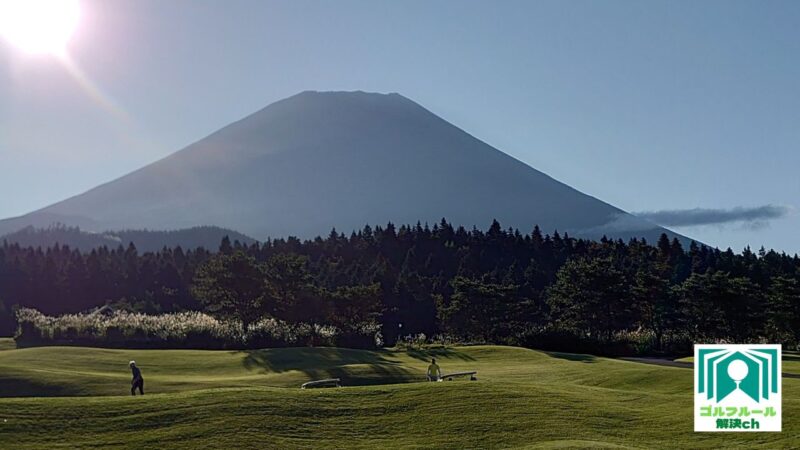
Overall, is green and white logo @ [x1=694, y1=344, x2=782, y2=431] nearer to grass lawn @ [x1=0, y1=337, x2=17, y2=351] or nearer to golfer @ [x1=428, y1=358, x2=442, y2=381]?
golfer @ [x1=428, y1=358, x2=442, y2=381]

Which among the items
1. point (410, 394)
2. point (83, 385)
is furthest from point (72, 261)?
point (410, 394)

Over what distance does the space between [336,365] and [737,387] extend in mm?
19566

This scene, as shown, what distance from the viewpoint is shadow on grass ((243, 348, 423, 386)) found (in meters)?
31.0

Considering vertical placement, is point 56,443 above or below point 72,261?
below

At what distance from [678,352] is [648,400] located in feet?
105

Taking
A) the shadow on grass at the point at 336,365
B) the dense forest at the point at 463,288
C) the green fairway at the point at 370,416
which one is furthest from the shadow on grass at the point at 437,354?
the green fairway at the point at 370,416

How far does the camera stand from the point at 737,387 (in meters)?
17.7

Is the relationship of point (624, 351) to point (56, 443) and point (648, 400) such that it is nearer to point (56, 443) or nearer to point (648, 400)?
point (648, 400)

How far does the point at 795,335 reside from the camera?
5566 cm

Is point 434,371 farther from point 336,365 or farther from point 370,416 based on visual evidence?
point 370,416

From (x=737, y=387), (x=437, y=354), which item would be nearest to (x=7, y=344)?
(x=437, y=354)

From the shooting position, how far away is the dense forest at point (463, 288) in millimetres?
53438

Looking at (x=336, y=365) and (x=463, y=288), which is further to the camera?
(x=463, y=288)

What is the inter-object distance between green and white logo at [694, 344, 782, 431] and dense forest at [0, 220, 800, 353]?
34.2 meters
